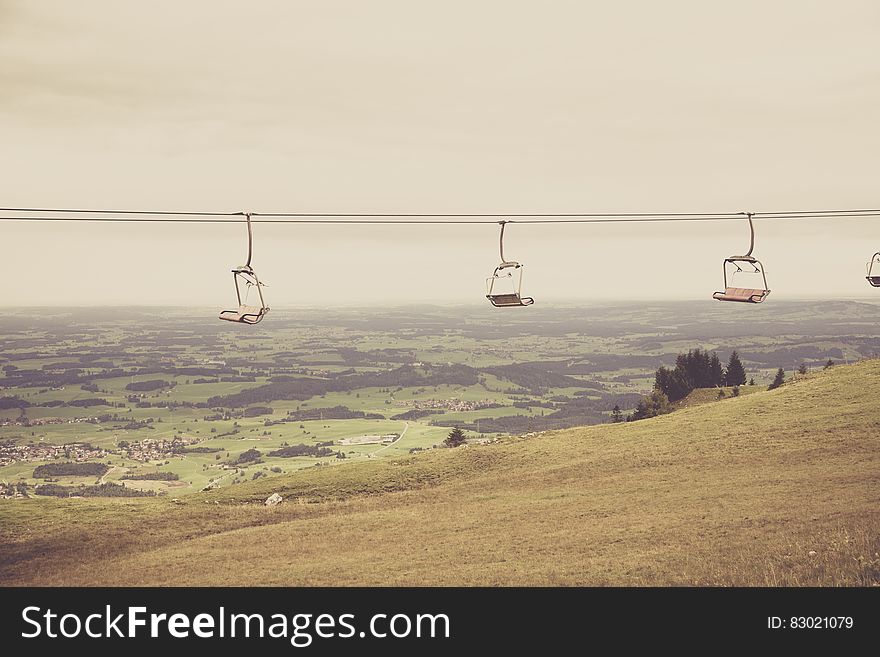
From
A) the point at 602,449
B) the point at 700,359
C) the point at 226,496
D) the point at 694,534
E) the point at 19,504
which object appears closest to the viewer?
the point at 694,534

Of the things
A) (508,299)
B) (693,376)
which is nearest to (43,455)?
(693,376)

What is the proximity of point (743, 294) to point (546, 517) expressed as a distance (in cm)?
2510

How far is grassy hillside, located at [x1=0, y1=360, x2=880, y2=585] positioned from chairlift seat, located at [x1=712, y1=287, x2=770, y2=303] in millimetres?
10159

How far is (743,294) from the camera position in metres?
16.5

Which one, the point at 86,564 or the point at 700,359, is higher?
the point at 700,359

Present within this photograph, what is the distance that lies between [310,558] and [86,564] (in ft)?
47.4

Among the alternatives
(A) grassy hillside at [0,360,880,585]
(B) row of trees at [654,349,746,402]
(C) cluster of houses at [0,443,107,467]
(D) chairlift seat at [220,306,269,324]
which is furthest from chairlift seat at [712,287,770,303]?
(C) cluster of houses at [0,443,107,467]

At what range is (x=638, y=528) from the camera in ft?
105

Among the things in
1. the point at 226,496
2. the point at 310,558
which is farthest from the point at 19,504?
the point at 310,558

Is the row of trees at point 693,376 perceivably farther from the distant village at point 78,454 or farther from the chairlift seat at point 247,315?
the distant village at point 78,454

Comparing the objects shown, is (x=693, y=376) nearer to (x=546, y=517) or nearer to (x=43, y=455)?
(x=546, y=517)
